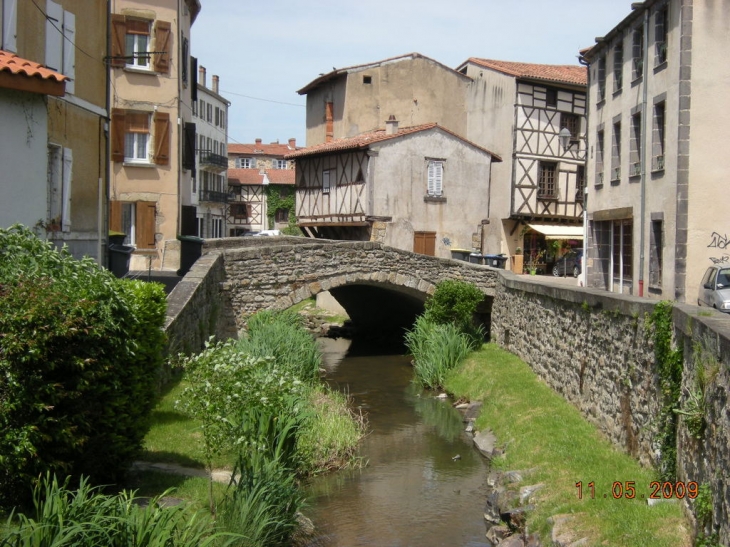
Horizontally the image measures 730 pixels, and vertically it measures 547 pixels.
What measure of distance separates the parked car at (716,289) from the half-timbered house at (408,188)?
14.3m

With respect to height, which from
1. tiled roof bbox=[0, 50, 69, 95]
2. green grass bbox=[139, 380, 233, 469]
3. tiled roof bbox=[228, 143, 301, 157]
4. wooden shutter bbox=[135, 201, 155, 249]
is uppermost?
tiled roof bbox=[228, 143, 301, 157]

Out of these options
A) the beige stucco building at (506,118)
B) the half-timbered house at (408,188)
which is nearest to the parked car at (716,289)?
the half-timbered house at (408,188)

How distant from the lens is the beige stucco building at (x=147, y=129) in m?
22.8

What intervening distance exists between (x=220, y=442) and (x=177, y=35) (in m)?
18.2

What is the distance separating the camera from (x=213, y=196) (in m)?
51.0

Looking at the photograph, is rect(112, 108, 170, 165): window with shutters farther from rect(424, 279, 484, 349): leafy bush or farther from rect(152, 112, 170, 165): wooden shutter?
rect(424, 279, 484, 349): leafy bush

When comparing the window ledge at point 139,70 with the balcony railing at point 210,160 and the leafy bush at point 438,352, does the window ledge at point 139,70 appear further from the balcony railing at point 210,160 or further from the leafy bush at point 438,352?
the balcony railing at point 210,160

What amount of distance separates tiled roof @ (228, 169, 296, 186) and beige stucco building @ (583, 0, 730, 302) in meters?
36.7

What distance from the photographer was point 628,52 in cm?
2219

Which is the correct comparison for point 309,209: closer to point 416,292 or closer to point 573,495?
point 416,292

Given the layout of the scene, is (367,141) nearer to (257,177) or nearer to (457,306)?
(457,306)

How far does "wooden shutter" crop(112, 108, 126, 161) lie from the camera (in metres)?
22.7

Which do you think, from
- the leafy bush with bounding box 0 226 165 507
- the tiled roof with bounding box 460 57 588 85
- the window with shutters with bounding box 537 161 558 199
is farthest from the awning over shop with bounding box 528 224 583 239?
the leafy bush with bounding box 0 226 165 507

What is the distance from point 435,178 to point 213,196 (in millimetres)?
23660
